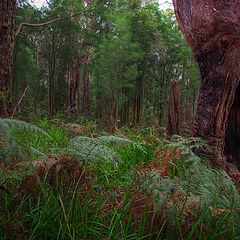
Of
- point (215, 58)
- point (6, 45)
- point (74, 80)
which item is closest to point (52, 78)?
point (74, 80)

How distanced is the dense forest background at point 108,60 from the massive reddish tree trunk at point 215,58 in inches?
508

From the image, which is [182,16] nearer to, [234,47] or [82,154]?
[234,47]

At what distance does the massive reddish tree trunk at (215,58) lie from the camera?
5.28 metres

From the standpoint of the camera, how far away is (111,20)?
22625 millimetres

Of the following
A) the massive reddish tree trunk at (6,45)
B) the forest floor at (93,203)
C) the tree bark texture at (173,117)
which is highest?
the massive reddish tree trunk at (6,45)

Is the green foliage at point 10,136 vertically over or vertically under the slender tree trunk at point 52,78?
under

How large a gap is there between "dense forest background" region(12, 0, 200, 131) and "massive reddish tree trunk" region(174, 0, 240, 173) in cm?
1289

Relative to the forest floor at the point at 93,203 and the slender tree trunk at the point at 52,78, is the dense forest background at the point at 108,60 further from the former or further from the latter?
the forest floor at the point at 93,203

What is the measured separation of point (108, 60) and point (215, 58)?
52.7 ft

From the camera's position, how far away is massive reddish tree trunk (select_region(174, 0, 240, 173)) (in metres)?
5.28

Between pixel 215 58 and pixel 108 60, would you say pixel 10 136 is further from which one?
pixel 108 60

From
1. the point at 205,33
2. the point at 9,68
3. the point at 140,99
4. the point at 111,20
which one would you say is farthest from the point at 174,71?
the point at 205,33

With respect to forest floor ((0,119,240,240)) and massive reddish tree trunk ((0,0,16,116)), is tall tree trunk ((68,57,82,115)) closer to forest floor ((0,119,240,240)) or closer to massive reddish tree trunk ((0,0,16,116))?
massive reddish tree trunk ((0,0,16,116))

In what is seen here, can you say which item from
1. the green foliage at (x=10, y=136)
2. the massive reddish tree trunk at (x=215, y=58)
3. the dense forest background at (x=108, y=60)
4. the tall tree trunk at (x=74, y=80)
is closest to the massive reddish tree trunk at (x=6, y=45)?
the massive reddish tree trunk at (x=215, y=58)
